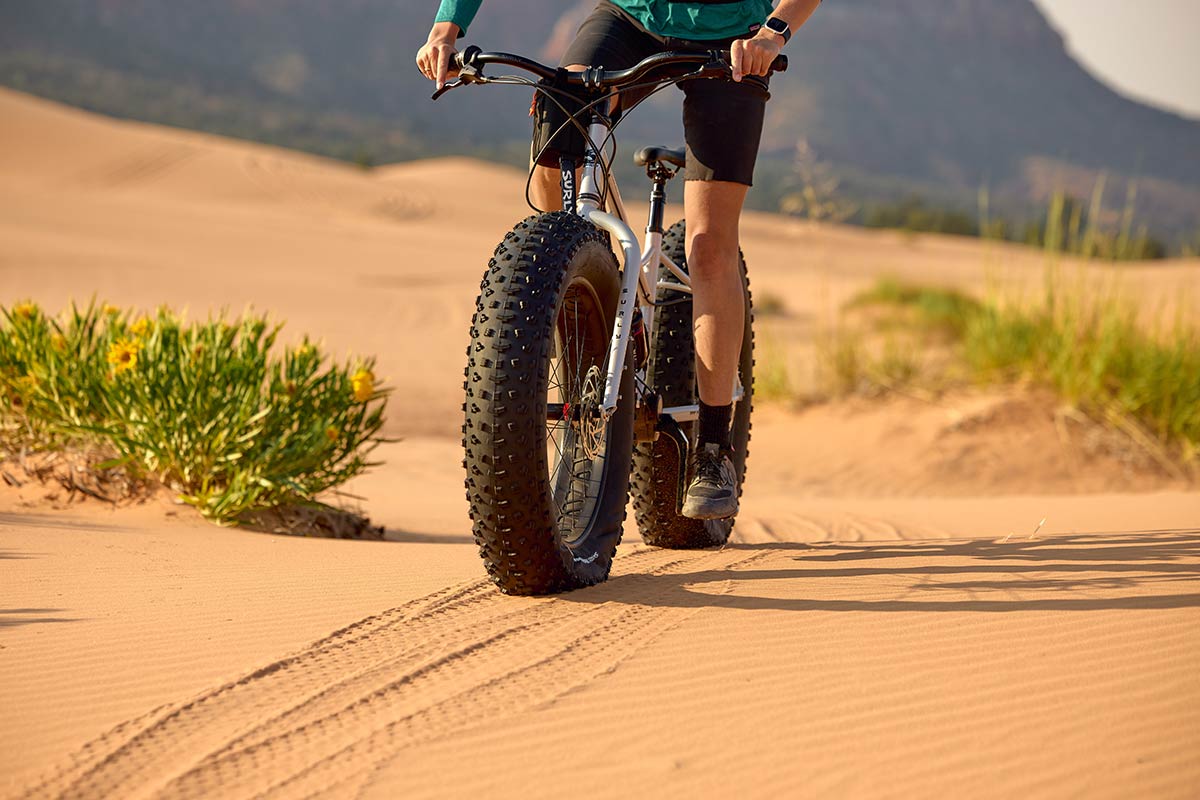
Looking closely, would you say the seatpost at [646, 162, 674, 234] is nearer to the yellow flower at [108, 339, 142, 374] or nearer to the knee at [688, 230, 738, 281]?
the knee at [688, 230, 738, 281]

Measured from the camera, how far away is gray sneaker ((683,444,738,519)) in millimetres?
3596

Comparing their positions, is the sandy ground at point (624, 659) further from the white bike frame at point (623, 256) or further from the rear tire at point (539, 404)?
the white bike frame at point (623, 256)

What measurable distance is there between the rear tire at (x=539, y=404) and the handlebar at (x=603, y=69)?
1.24ft

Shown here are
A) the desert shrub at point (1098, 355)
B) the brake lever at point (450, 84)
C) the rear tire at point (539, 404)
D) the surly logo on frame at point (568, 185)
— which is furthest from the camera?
the desert shrub at point (1098, 355)

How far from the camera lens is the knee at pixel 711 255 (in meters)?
3.67

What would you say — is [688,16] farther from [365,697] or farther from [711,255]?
[365,697]

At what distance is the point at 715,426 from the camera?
379cm

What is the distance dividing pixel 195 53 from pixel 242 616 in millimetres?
122111

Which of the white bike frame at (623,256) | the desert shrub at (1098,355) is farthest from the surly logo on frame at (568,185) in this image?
the desert shrub at (1098,355)

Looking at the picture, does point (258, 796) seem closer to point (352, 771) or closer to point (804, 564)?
point (352, 771)

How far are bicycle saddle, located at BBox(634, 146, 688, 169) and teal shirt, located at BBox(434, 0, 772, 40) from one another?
0.33m

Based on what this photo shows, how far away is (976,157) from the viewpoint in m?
121

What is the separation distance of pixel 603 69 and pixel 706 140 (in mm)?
371

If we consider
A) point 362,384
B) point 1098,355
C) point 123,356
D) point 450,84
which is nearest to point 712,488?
point 450,84
